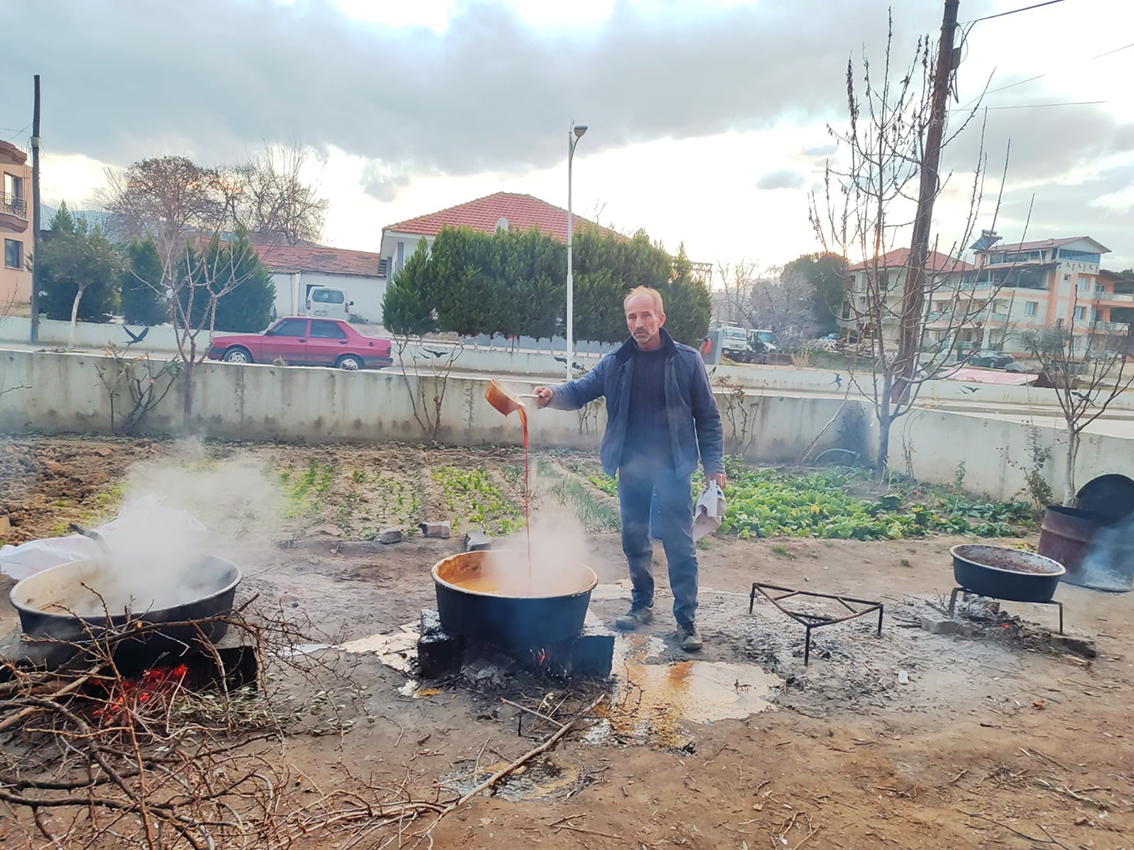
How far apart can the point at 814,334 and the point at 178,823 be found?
45.7m

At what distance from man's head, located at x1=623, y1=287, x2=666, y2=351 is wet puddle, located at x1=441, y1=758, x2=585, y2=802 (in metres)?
2.46

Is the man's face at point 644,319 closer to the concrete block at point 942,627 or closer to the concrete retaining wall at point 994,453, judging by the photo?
the concrete block at point 942,627

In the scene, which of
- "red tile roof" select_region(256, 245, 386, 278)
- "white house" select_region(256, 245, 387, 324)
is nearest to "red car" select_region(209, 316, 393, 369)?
"white house" select_region(256, 245, 387, 324)

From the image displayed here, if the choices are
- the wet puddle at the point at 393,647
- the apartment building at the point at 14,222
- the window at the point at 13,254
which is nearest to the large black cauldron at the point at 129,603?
the wet puddle at the point at 393,647

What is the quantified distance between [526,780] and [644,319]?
8.61ft

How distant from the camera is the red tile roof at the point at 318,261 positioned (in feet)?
117

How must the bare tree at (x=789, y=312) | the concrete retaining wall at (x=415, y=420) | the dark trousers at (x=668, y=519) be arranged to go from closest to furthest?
the dark trousers at (x=668, y=519) → the concrete retaining wall at (x=415, y=420) → the bare tree at (x=789, y=312)

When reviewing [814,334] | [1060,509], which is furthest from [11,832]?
[814,334]

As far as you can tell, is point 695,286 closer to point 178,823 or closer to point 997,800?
point 997,800

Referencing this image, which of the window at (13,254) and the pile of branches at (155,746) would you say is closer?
the pile of branches at (155,746)

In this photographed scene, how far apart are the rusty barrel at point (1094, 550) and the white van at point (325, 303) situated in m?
29.4

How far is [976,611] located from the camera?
507 centimetres

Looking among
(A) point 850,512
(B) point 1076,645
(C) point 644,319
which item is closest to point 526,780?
(C) point 644,319

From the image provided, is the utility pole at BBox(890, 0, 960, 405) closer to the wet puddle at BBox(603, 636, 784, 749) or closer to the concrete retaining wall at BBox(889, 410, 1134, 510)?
the concrete retaining wall at BBox(889, 410, 1134, 510)
